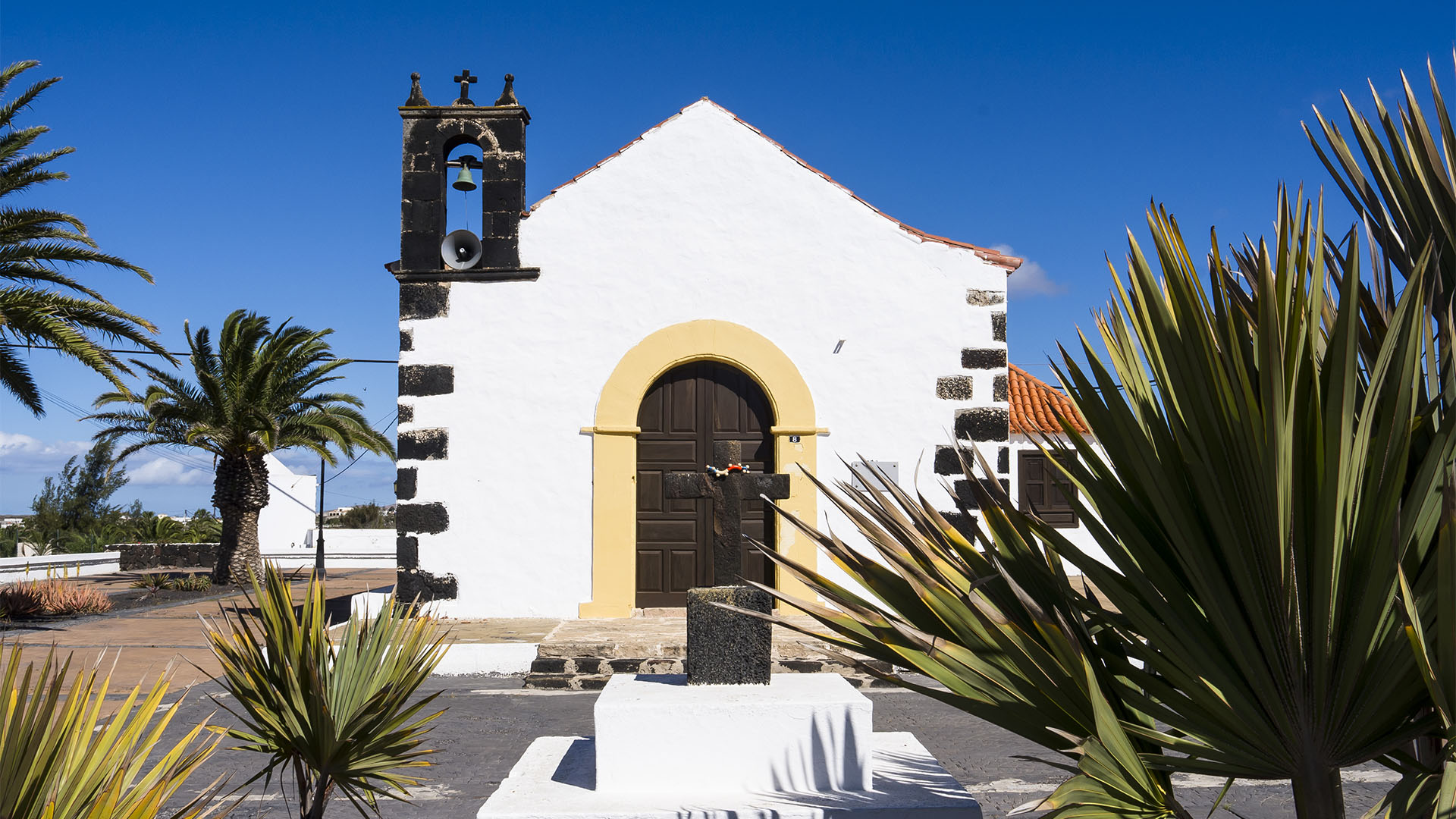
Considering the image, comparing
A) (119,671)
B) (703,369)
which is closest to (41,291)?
(119,671)

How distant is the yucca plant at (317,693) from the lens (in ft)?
10.5

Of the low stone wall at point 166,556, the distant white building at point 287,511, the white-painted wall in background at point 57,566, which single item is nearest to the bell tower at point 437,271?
the white-painted wall in background at point 57,566

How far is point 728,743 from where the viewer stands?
4109 millimetres

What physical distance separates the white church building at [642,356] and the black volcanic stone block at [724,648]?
15.4ft

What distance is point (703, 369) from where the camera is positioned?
31.4 feet

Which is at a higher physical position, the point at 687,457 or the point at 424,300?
the point at 424,300

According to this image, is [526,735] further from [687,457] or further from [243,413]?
[243,413]

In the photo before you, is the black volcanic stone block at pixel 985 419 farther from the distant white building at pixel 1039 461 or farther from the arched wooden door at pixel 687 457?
the distant white building at pixel 1039 461

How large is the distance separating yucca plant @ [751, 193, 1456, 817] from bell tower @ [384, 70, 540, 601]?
7.68 m

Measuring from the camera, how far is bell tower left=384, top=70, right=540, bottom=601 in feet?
30.5

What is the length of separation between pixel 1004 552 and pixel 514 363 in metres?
7.66

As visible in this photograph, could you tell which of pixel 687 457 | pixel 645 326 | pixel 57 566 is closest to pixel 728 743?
pixel 687 457

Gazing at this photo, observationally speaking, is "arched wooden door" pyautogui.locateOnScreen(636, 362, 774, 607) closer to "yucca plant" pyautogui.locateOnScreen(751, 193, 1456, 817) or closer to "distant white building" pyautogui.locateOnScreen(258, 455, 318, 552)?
"yucca plant" pyautogui.locateOnScreen(751, 193, 1456, 817)

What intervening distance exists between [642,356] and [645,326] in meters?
0.31
